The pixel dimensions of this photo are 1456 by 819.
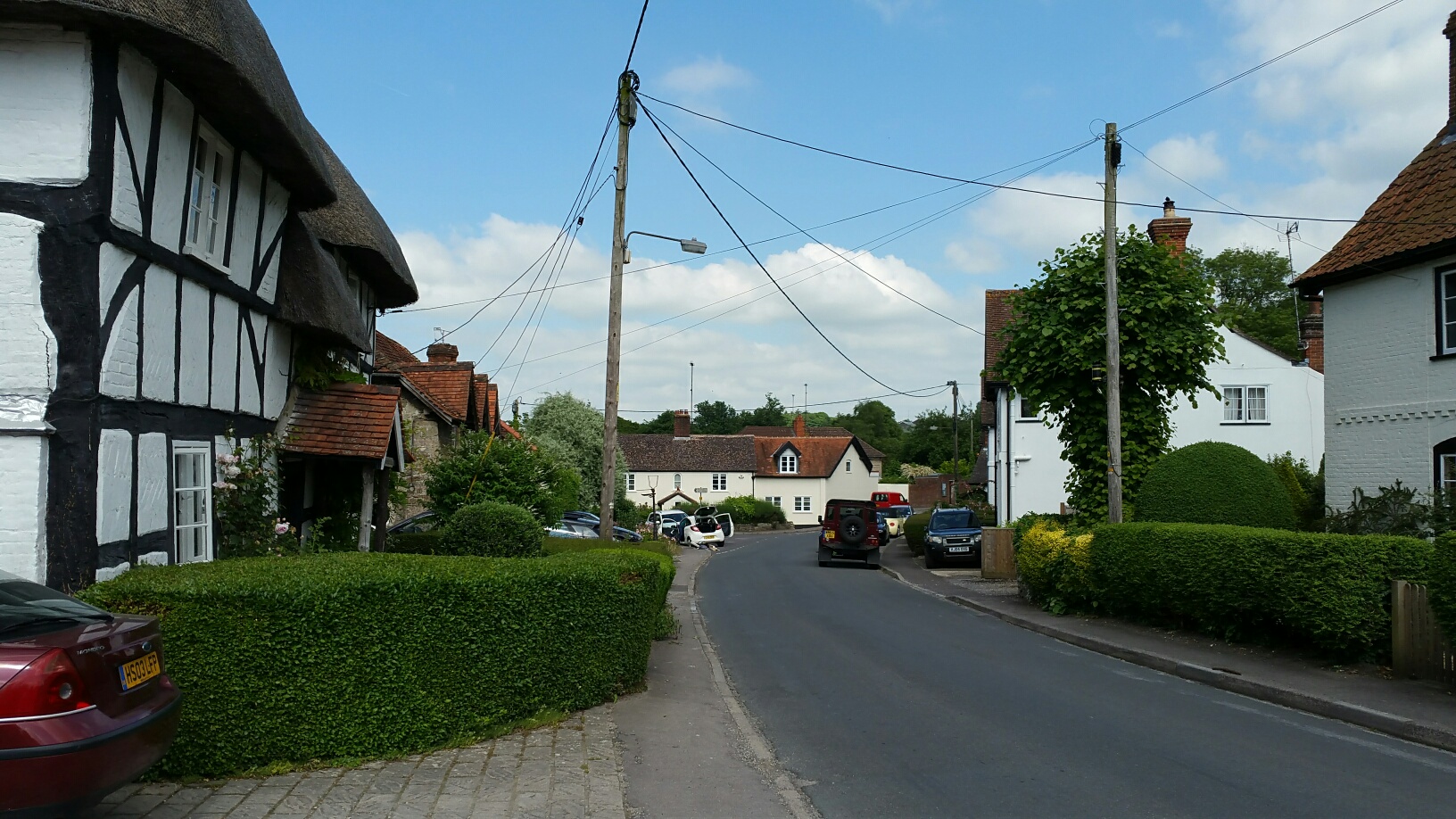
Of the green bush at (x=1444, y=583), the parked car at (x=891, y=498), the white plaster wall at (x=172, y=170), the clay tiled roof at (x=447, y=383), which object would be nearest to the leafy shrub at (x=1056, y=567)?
the green bush at (x=1444, y=583)

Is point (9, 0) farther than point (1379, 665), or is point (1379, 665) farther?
point (1379, 665)

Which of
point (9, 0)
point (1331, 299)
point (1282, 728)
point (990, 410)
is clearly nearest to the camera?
point (9, 0)

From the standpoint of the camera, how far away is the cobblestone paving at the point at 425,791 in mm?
5973

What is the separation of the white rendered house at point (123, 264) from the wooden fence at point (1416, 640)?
11.8m

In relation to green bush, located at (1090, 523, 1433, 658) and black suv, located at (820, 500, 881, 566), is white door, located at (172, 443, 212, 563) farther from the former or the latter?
black suv, located at (820, 500, 881, 566)

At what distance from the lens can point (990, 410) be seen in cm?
4250

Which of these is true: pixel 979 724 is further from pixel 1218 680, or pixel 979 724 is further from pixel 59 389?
pixel 59 389

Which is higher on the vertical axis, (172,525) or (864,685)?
(172,525)

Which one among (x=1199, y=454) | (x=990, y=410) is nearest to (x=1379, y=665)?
(x=1199, y=454)

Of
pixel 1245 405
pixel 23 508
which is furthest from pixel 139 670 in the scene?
pixel 1245 405

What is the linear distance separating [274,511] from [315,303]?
2.80 m

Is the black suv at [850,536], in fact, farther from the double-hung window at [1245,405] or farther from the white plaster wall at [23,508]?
the white plaster wall at [23,508]

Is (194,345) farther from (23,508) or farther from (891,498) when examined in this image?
(891,498)

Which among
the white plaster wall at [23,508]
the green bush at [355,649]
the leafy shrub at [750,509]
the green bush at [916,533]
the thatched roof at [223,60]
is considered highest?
the thatched roof at [223,60]
